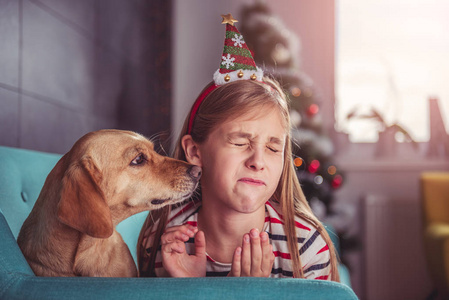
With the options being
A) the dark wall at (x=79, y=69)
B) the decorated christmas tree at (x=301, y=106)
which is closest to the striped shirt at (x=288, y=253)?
the dark wall at (x=79, y=69)

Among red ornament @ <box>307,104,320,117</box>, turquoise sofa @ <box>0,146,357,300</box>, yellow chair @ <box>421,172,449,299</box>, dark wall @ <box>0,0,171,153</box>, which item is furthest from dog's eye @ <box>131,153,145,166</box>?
yellow chair @ <box>421,172,449,299</box>

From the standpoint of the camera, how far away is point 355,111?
3.59 meters

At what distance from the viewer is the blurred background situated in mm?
2789

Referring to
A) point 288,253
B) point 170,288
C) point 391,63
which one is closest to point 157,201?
point 288,253

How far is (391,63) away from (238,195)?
336 cm

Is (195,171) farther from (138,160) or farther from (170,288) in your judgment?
(170,288)

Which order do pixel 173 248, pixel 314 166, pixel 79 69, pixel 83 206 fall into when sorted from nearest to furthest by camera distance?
pixel 83 206, pixel 173 248, pixel 79 69, pixel 314 166

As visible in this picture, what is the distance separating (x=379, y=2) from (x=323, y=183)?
Answer: 85.5 inches

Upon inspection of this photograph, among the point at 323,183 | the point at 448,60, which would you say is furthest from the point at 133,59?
the point at 448,60

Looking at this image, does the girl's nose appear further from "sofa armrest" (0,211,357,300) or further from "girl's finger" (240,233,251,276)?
"sofa armrest" (0,211,357,300)

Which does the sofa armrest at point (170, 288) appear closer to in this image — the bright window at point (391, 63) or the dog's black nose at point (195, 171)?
the dog's black nose at point (195, 171)

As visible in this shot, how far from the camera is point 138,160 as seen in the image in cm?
111

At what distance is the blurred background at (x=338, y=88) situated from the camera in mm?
2789

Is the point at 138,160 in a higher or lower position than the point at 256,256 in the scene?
higher
